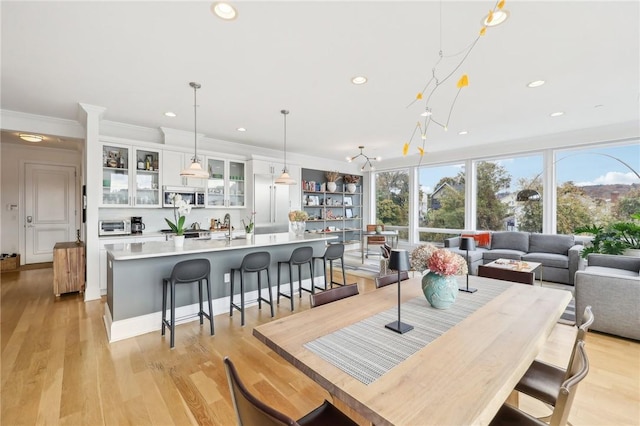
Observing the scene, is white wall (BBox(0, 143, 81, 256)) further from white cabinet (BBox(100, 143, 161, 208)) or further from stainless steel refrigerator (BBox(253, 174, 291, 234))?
stainless steel refrigerator (BBox(253, 174, 291, 234))

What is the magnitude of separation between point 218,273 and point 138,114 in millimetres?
2721

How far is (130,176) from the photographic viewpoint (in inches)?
184

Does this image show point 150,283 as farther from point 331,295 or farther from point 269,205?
point 269,205

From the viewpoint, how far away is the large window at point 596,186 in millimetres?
4922

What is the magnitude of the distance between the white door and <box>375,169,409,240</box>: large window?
789cm

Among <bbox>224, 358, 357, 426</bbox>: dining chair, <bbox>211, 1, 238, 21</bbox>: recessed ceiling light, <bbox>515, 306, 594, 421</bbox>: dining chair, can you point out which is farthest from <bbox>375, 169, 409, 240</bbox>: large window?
<bbox>224, 358, 357, 426</bbox>: dining chair

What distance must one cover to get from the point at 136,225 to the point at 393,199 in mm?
6428

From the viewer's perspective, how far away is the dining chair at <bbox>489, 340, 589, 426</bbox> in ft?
3.03

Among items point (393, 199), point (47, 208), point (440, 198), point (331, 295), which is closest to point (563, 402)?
point (331, 295)

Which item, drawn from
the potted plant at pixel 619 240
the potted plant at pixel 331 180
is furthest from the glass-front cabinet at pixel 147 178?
the potted plant at pixel 619 240

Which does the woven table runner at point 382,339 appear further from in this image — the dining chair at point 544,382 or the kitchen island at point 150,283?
the kitchen island at point 150,283

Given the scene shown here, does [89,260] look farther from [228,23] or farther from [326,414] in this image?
[326,414]

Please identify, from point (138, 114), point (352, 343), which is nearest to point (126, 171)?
point (138, 114)

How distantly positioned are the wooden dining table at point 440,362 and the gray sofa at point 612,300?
1794 millimetres
